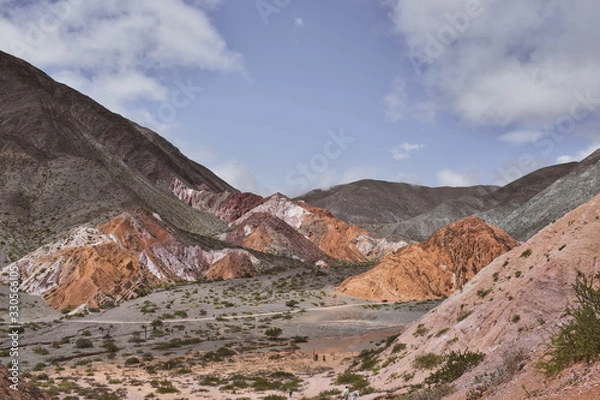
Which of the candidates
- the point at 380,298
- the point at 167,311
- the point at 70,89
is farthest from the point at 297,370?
the point at 70,89

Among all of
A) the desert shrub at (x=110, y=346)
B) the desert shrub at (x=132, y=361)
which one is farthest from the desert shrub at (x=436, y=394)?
the desert shrub at (x=110, y=346)

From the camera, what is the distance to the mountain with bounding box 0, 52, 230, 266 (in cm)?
6875

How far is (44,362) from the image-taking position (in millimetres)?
28953

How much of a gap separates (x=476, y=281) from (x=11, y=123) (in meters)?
108

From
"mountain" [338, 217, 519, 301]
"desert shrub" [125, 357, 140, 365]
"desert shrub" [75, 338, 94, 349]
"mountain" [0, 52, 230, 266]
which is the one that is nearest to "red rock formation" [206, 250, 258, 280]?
"mountain" [0, 52, 230, 266]

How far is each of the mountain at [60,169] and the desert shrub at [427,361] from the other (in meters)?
55.0

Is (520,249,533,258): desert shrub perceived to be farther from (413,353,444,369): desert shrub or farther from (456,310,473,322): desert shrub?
(413,353,444,369): desert shrub

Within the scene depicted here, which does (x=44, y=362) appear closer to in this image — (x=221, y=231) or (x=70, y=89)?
(x=221, y=231)

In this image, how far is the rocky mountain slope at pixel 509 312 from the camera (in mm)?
11828

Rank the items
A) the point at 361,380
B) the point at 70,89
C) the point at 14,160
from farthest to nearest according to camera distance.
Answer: the point at 70,89 < the point at 14,160 < the point at 361,380

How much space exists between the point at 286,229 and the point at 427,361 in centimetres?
8838

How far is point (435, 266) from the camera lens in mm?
66688

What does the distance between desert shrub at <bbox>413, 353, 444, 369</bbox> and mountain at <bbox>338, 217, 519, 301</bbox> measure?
42.5 meters

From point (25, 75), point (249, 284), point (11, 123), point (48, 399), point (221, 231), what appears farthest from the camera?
point (25, 75)
